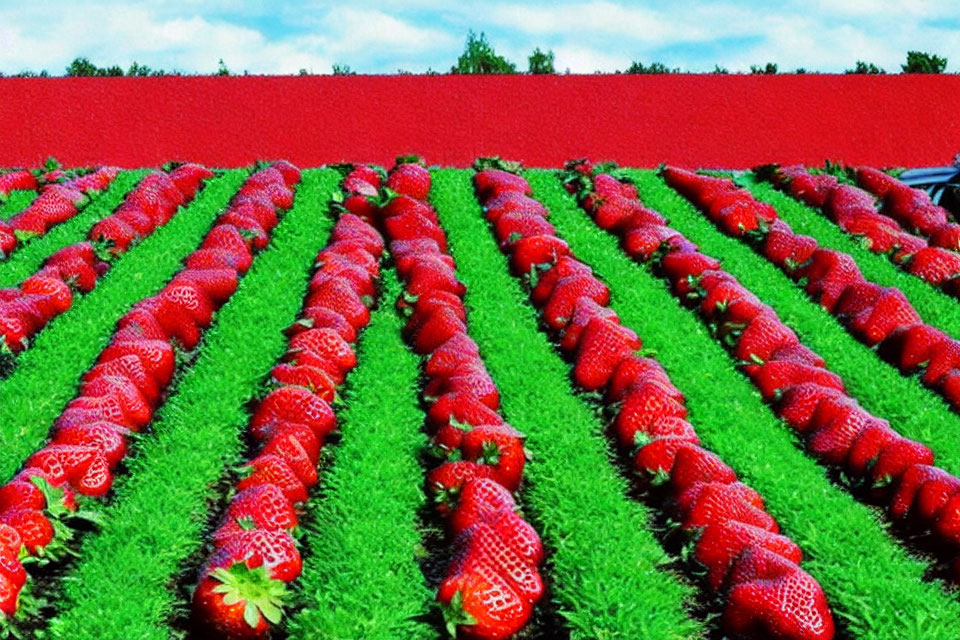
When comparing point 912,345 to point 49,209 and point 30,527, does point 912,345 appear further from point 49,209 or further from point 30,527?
point 49,209

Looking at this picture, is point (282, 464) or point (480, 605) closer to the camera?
point (480, 605)

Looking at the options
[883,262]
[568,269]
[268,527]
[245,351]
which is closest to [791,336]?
[568,269]

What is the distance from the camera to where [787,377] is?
552 cm

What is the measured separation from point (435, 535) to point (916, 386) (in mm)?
2448

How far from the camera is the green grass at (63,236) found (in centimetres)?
680

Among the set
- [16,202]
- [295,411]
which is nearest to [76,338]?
[295,411]

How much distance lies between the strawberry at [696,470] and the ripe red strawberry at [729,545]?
29cm

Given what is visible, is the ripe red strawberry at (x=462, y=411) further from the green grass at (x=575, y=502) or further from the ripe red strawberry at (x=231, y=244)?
the ripe red strawberry at (x=231, y=244)

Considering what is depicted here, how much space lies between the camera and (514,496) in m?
4.49

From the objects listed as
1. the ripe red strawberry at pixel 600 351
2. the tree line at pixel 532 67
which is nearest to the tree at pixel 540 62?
the tree line at pixel 532 67

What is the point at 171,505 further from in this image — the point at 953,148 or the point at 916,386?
the point at 953,148

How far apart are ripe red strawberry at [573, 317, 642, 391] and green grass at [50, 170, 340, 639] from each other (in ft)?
4.00

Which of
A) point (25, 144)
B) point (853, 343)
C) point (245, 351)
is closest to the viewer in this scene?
point (245, 351)

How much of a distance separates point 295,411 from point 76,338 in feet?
5.14
